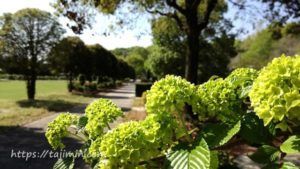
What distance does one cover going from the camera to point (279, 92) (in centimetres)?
97

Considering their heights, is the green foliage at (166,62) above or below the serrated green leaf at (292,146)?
above

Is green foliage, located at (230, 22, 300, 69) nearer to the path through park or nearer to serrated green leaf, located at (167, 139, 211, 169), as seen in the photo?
the path through park

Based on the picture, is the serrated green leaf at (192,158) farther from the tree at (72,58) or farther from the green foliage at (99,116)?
the tree at (72,58)

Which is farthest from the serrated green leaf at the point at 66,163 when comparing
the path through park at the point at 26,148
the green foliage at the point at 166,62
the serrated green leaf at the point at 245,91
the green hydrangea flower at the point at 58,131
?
the green foliage at the point at 166,62

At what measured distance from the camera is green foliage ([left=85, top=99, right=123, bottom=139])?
1433mm

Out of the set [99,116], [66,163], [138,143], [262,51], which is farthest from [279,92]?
[262,51]

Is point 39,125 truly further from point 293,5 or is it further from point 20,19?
point 20,19

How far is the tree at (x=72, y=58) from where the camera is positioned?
93.4 feet

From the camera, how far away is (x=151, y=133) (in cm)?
111

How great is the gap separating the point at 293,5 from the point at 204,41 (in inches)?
879

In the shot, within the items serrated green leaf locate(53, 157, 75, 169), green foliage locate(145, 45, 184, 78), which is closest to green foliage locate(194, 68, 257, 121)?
serrated green leaf locate(53, 157, 75, 169)

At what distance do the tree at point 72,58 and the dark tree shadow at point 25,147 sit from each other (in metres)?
14.8

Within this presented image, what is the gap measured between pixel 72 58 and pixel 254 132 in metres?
39.1

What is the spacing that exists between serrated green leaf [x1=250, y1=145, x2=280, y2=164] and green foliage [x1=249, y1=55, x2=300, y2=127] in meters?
0.12
